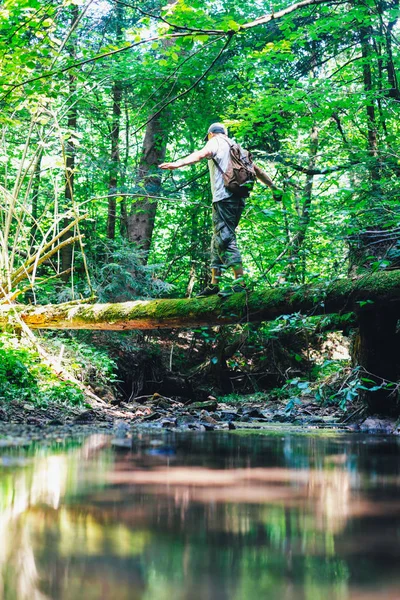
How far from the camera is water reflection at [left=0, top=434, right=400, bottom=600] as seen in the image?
123 cm

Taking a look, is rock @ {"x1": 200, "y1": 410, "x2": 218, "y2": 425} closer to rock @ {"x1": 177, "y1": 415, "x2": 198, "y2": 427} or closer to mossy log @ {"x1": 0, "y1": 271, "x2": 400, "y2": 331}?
rock @ {"x1": 177, "y1": 415, "x2": 198, "y2": 427}

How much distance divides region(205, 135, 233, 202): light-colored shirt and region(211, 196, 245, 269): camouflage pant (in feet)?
0.36

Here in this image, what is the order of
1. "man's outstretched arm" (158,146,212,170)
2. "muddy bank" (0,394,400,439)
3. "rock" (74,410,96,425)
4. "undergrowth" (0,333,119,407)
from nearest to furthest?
1. "muddy bank" (0,394,400,439)
2. "rock" (74,410,96,425)
3. "undergrowth" (0,333,119,407)
4. "man's outstretched arm" (158,146,212,170)

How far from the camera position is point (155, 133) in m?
16.2

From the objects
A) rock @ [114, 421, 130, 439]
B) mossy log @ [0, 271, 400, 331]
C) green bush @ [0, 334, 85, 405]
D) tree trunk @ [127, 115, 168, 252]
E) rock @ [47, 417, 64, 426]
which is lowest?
rock @ [114, 421, 130, 439]

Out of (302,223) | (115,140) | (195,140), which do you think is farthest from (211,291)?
(195,140)

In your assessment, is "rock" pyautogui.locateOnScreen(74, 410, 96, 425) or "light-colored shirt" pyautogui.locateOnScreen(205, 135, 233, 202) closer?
"rock" pyautogui.locateOnScreen(74, 410, 96, 425)

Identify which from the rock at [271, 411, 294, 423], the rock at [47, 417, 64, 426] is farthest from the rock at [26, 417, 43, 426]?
the rock at [271, 411, 294, 423]

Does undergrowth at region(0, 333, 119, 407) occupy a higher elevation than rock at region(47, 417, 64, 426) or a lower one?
higher

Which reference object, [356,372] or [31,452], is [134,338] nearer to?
[356,372]

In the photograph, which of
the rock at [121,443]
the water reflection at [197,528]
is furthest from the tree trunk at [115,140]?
the water reflection at [197,528]

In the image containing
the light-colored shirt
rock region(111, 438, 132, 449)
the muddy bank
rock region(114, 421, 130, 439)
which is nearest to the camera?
rock region(111, 438, 132, 449)

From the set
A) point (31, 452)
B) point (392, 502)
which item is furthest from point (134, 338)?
point (392, 502)

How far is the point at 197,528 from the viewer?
178 centimetres
